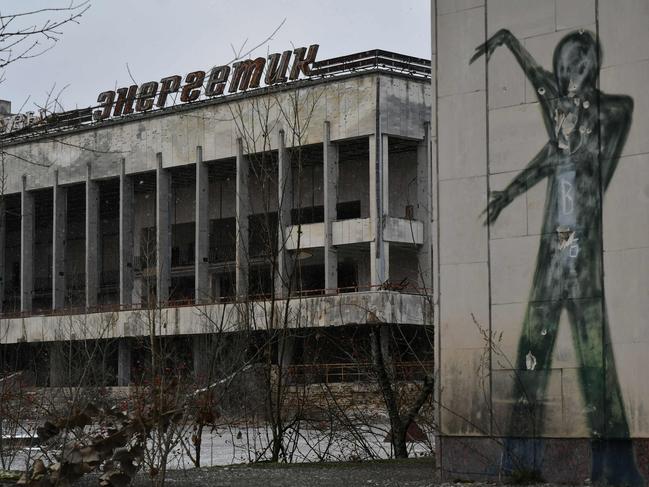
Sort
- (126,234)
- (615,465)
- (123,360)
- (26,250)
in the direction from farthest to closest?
(26,250), (126,234), (123,360), (615,465)

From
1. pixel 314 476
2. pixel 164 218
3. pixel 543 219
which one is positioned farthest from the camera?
pixel 164 218

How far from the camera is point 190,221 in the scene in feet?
217

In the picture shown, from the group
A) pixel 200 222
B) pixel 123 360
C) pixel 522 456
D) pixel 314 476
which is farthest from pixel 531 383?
pixel 123 360

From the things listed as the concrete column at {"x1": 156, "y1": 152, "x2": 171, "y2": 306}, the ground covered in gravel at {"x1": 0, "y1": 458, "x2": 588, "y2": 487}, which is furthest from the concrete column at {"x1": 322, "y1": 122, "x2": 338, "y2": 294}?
the ground covered in gravel at {"x1": 0, "y1": 458, "x2": 588, "y2": 487}

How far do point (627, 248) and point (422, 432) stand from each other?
6559mm

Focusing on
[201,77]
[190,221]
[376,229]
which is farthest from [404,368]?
[190,221]

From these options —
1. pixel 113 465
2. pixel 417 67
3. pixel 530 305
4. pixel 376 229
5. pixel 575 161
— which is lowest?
pixel 113 465

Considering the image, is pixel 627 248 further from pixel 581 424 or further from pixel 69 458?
pixel 69 458

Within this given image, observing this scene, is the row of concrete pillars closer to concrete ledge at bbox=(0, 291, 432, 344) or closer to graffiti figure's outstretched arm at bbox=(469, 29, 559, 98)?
concrete ledge at bbox=(0, 291, 432, 344)

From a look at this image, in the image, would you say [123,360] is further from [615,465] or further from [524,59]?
[615,465]

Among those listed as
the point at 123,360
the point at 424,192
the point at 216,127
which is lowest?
the point at 123,360

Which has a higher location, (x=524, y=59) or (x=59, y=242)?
(x=59, y=242)

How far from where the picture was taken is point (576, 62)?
11.9 m

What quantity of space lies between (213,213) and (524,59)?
53662 mm
